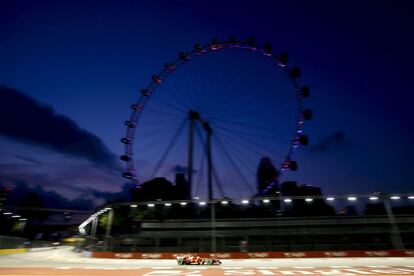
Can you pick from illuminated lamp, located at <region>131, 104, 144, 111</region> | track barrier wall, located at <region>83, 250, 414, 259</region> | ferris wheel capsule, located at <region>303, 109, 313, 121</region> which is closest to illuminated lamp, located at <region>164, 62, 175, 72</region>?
illuminated lamp, located at <region>131, 104, 144, 111</region>

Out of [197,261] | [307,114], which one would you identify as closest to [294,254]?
[197,261]

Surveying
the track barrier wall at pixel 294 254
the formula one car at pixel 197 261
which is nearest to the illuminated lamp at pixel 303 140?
the track barrier wall at pixel 294 254

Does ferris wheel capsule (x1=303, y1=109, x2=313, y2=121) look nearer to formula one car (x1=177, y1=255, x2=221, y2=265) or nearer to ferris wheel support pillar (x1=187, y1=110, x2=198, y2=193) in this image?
ferris wheel support pillar (x1=187, y1=110, x2=198, y2=193)

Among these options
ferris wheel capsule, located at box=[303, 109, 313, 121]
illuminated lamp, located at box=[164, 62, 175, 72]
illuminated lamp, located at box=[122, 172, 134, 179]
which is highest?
illuminated lamp, located at box=[164, 62, 175, 72]

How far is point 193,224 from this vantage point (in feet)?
203

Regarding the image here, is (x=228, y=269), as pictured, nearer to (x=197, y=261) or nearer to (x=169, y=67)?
(x=197, y=261)

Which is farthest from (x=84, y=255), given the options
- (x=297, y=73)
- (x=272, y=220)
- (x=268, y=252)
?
(x=297, y=73)

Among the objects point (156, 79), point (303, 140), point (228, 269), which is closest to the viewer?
point (228, 269)

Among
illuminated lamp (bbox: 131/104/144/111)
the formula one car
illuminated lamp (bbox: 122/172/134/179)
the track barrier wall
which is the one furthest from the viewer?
illuminated lamp (bbox: 131/104/144/111)

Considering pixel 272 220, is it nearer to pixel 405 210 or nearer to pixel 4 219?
pixel 405 210

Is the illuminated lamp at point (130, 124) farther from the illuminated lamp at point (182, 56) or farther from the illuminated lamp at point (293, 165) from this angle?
the illuminated lamp at point (293, 165)

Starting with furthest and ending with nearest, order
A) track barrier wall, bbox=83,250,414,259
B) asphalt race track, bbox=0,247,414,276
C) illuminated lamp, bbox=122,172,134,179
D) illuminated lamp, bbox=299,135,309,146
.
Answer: illuminated lamp, bbox=122,172,134,179, illuminated lamp, bbox=299,135,309,146, track barrier wall, bbox=83,250,414,259, asphalt race track, bbox=0,247,414,276

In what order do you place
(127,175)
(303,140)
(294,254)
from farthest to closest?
(127,175) → (303,140) → (294,254)

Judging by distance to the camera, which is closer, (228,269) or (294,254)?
(228,269)
